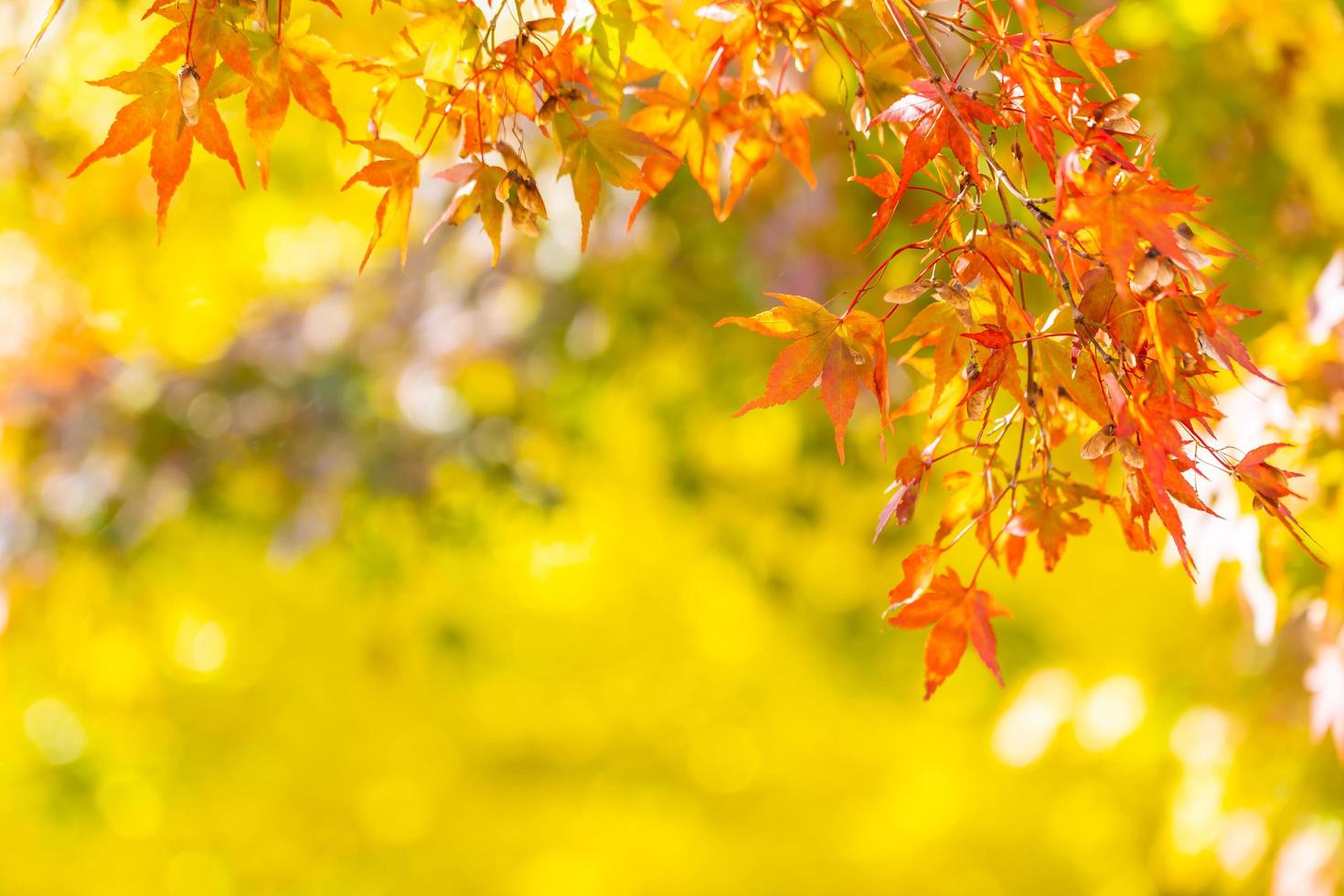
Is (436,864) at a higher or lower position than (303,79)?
lower

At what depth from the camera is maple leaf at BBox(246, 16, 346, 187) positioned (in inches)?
26.9

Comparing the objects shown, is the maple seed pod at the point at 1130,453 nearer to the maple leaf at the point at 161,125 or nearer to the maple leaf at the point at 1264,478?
the maple leaf at the point at 1264,478

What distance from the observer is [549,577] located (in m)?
2.75

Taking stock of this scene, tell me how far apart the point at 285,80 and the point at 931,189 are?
0.39 m

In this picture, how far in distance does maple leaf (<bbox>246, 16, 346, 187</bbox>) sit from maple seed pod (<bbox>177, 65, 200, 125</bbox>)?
0.04 meters

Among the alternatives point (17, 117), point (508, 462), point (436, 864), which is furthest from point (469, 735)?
point (17, 117)

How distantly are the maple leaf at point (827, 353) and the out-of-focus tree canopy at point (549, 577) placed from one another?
0.70 m

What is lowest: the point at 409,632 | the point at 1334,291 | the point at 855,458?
the point at 409,632

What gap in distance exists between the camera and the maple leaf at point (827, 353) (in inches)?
26.0

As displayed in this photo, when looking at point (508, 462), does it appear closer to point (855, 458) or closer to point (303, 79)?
point (855, 458)

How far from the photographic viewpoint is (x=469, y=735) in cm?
285

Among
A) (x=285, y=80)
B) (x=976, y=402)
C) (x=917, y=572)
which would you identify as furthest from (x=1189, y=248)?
(x=285, y=80)

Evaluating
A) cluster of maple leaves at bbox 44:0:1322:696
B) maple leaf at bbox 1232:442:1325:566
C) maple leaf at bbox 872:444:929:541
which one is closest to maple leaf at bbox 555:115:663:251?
cluster of maple leaves at bbox 44:0:1322:696

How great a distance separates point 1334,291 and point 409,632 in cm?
211
